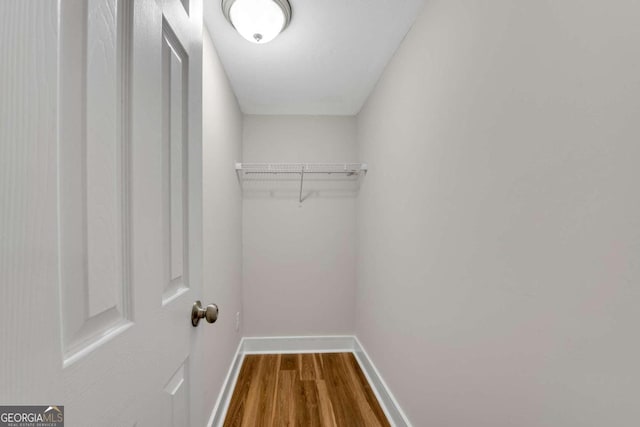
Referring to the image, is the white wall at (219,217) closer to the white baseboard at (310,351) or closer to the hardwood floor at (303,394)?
the white baseboard at (310,351)

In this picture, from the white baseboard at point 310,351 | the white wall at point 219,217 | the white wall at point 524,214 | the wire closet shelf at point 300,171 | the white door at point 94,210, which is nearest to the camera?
the white door at point 94,210

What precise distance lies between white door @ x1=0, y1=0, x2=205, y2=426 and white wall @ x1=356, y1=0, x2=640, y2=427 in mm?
918

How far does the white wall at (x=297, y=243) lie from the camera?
267 cm

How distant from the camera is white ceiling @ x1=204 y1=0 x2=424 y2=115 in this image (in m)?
1.40

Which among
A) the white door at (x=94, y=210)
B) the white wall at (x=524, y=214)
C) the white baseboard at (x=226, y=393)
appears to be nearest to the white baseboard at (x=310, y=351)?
the white baseboard at (x=226, y=393)

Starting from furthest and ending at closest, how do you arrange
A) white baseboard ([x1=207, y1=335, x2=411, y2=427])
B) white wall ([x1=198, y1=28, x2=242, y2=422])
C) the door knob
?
1. white baseboard ([x1=207, y1=335, x2=411, y2=427])
2. white wall ([x1=198, y1=28, x2=242, y2=422])
3. the door knob

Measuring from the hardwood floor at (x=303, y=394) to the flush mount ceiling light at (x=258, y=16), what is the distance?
2.21m

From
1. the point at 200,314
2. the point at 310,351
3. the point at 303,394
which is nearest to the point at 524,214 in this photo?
the point at 200,314

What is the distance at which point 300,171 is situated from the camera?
2.53 metres

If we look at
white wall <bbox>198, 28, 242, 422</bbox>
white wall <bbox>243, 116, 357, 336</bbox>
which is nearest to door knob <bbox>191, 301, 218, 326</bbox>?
white wall <bbox>198, 28, 242, 422</bbox>

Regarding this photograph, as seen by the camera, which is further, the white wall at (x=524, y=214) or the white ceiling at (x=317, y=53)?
the white ceiling at (x=317, y=53)

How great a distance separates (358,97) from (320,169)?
698 millimetres

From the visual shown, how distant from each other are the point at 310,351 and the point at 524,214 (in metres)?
2.38

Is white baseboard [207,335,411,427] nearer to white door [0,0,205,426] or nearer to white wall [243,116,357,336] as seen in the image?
white wall [243,116,357,336]
